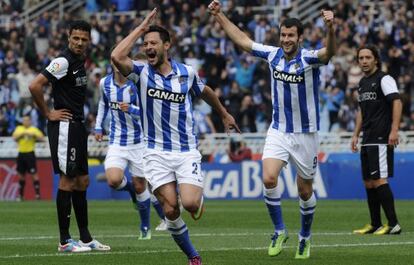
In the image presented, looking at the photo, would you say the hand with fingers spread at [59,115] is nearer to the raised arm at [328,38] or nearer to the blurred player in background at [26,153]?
the raised arm at [328,38]

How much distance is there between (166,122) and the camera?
1178 cm

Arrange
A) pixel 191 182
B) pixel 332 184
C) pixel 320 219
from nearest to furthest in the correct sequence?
pixel 191 182 < pixel 320 219 < pixel 332 184

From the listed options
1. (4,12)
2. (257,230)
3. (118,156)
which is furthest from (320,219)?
(4,12)

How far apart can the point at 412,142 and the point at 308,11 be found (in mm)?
8675

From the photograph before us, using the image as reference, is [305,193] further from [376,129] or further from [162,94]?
[376,129]

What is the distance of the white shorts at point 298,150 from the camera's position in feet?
43.5

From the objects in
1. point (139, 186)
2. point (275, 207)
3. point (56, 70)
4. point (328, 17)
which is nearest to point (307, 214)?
point (275, 207)

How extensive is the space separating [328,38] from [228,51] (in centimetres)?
2235

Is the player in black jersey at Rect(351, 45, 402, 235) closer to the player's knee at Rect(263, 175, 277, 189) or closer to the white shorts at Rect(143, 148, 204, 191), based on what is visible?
the player's knee at Rect(263, 175, 277, 189)

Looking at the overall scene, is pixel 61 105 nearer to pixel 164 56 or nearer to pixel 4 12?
pixel 164 56

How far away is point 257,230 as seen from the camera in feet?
58.3

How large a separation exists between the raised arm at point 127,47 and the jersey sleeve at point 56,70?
90.6 inches

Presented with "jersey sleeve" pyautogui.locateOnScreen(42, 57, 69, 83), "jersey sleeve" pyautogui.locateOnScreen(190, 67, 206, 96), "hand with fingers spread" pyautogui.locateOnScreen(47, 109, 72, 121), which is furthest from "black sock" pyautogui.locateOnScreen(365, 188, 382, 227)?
"jersey sleeve" pyautogui.locateOnScreen(190, 67, 206, 96)

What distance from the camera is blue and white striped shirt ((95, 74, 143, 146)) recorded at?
17031mm
